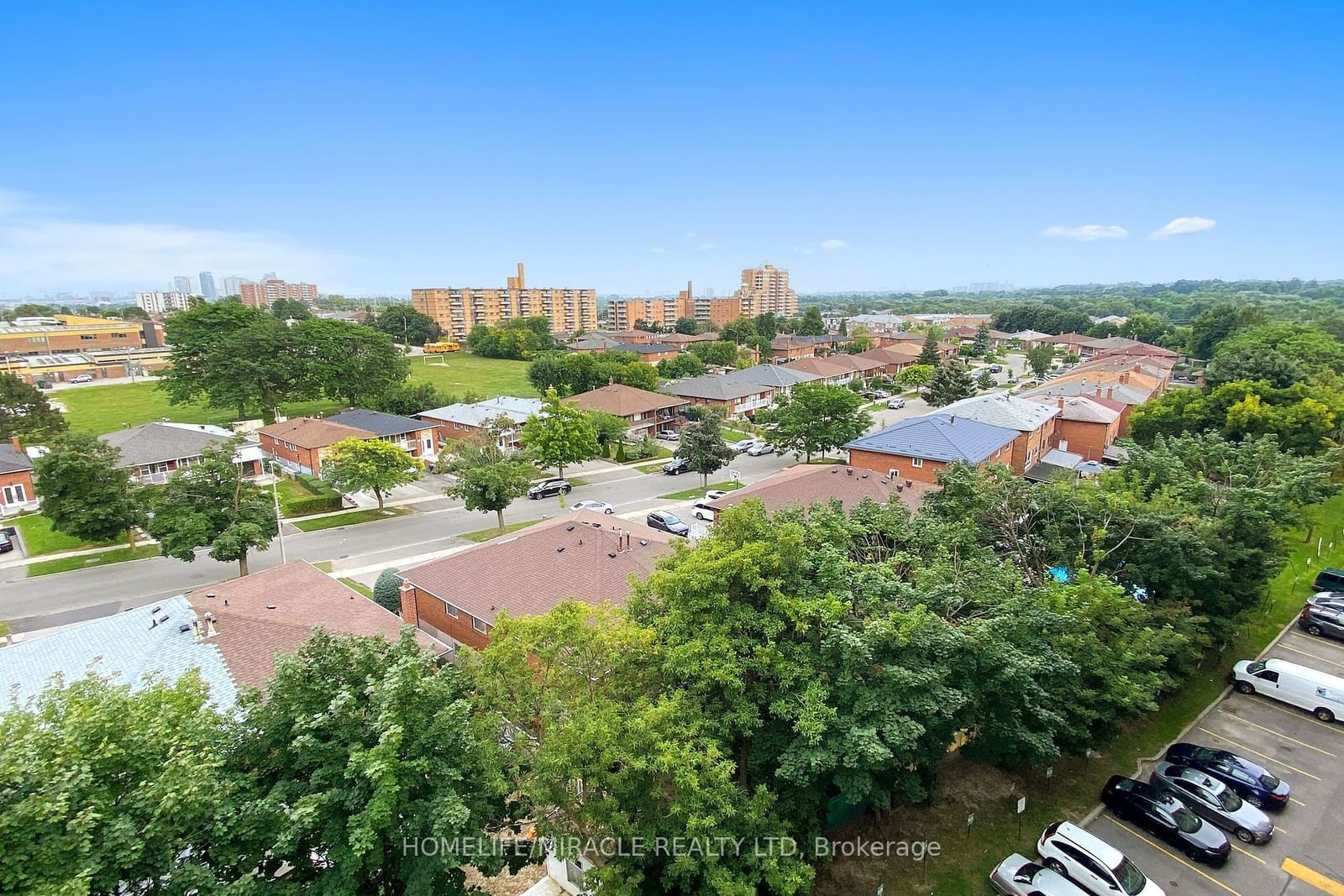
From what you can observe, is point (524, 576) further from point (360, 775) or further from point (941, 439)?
point (941, 439)

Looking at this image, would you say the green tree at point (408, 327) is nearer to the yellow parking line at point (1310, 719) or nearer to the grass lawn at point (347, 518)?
the grass lawn at point (347, 518)

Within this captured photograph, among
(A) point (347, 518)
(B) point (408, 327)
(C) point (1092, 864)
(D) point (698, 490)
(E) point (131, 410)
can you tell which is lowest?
(A) point (347, 518)

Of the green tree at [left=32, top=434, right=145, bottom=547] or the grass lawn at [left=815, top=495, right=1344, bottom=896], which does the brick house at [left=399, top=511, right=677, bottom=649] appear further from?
the green tree at [left=32, top=434, right=145, bottom=547]

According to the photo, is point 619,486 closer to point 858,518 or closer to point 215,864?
point 858,518

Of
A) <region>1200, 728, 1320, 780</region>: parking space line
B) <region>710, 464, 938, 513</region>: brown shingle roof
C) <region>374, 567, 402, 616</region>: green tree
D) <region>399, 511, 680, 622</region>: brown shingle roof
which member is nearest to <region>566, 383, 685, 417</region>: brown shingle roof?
<region>710, 464, 938, 513</region>: brown shingle roof

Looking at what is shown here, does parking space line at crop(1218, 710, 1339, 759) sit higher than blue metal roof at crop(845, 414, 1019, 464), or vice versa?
blue metal roof at crop(845, 414, 1019, 464)

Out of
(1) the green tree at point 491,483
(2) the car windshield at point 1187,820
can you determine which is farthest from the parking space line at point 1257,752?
(1) the green tree at point 491,483

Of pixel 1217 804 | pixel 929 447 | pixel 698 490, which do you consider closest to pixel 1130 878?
pixel 1217 804
